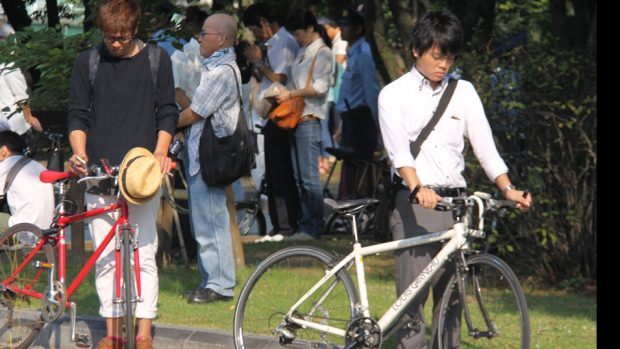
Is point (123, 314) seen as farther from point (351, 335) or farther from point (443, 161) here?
point (443, 161)

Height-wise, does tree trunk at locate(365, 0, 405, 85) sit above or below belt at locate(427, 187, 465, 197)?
above

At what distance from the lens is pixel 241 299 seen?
7145 millimetres

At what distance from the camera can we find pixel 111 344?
23.4ft

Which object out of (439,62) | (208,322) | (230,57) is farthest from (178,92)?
(439,62)

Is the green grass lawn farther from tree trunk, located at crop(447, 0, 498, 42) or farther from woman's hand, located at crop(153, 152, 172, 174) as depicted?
tree trunk, located at crop(447, 0, 498, 42)

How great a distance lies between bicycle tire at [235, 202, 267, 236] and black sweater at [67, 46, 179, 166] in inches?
281

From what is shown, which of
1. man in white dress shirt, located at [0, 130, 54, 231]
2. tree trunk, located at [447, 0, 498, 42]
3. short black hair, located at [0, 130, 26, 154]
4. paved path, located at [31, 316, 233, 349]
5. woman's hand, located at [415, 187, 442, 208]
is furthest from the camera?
tree trunk, located at [447, 0, 498, 42]

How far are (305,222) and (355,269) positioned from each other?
21.8 ft

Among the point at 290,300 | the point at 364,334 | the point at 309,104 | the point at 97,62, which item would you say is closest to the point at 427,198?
the point at 364,334

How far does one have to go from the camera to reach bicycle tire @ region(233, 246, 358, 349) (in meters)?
6.83

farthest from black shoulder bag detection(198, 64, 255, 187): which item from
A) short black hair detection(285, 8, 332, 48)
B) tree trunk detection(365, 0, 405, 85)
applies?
short black hair detection(285, 8, 332, 48)

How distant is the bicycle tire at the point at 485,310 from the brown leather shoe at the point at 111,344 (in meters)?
1.77

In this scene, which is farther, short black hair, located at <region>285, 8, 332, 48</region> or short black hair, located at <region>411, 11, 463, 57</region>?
short black hair, located at <region>285, 8, 332, 48</region>

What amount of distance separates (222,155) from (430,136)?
258 centimetres
